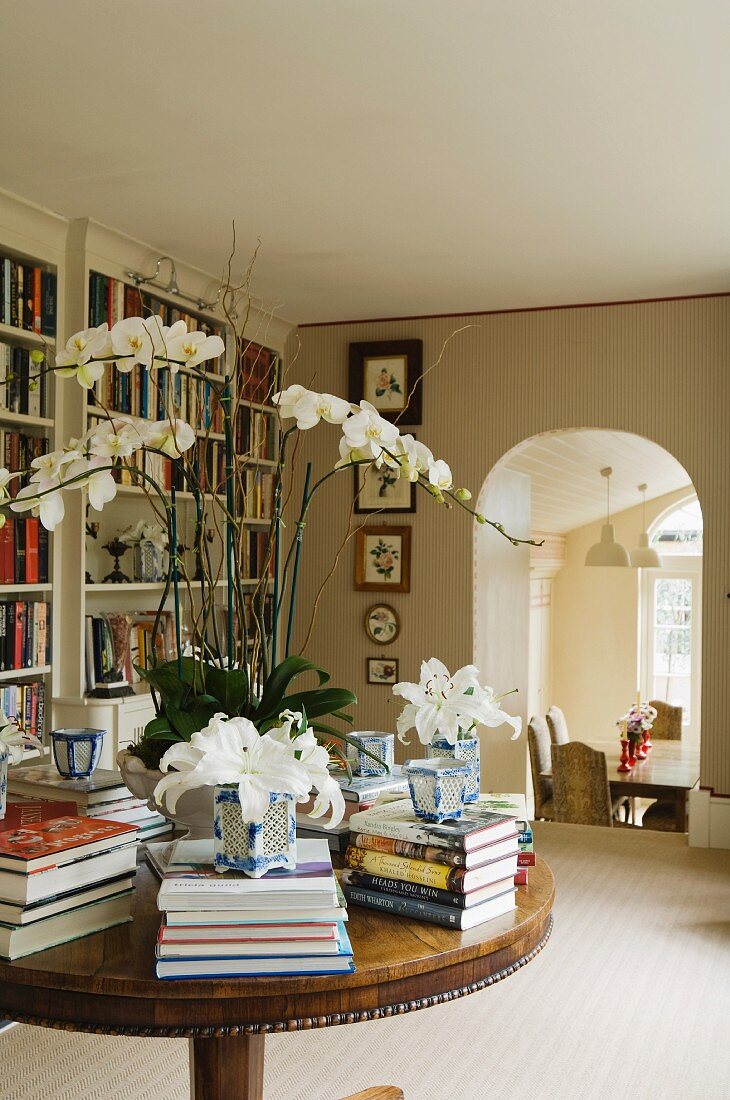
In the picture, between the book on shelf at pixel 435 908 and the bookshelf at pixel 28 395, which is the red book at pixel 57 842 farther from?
the bookshelf at pixel 28 395

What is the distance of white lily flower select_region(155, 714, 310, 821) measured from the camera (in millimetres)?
1271

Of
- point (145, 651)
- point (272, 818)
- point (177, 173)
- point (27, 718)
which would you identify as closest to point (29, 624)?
point (27, 718)

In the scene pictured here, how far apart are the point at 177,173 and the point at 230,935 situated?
2782 mm

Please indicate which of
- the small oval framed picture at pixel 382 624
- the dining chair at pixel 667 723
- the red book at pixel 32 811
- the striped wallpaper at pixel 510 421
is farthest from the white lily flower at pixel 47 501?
the dining chair at pixel 667 723

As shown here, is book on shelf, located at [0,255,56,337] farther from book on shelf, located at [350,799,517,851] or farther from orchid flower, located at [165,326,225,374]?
book on shelf, located at [350,799,517,851]

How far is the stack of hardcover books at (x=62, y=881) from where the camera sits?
1.31 metres

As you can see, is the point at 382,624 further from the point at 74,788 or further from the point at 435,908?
the point at 435,908

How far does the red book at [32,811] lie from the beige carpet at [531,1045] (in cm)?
112

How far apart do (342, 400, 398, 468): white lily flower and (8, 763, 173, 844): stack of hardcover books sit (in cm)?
76

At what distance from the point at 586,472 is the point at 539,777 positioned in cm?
261

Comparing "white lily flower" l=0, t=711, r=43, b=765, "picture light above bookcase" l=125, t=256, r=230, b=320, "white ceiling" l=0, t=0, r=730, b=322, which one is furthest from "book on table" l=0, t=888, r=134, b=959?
"picture light above bookcase" l=125, t=256, r=230, b=320

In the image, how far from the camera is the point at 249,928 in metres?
1.26

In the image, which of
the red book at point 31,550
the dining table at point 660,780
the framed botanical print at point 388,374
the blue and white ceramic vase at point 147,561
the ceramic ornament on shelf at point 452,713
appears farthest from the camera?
the dining table at point 660,780

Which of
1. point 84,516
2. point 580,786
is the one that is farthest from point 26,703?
point 580,786
